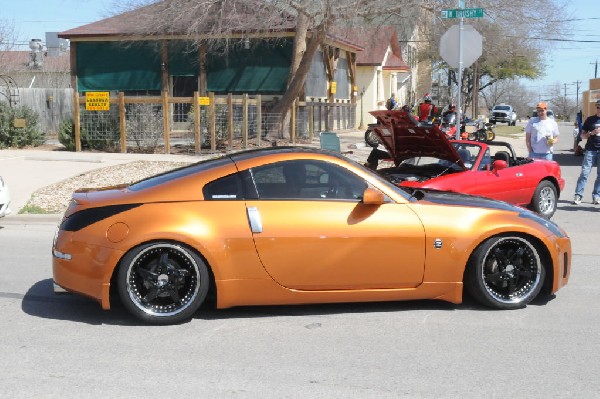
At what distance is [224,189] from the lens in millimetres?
5785

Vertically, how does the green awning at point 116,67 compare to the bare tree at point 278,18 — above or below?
below

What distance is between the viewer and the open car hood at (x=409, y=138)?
9602 millimetres

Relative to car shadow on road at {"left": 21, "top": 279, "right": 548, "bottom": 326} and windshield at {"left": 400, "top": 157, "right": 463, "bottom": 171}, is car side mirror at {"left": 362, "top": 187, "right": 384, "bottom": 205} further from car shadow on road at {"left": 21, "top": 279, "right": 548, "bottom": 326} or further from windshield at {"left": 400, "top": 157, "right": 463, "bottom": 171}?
windshield at {"left": 400, "top": 157, "right": 463, "bottom": 171}

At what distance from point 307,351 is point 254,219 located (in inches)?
44.4

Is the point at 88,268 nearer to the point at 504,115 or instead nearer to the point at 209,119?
the point at 209,119

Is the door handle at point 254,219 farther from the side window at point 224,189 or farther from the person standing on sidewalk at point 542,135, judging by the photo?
the person standing on sidewalk at point 542,135

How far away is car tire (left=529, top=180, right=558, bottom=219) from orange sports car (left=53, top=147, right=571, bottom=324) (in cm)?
516

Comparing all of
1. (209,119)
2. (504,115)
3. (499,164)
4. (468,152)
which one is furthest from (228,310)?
(504,115)

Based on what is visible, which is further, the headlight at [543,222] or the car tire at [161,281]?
the headlight at [543,222]

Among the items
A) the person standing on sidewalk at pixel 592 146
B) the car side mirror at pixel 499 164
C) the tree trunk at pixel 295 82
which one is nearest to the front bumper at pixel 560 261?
the car side mirror at pixel 499 164

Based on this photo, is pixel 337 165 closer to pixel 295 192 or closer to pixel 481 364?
pixel 295 192

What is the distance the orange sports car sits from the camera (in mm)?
5566

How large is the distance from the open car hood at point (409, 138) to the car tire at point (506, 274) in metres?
3.60

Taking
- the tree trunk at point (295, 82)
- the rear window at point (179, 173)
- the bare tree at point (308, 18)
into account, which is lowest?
the rear window at point (179, 173)
